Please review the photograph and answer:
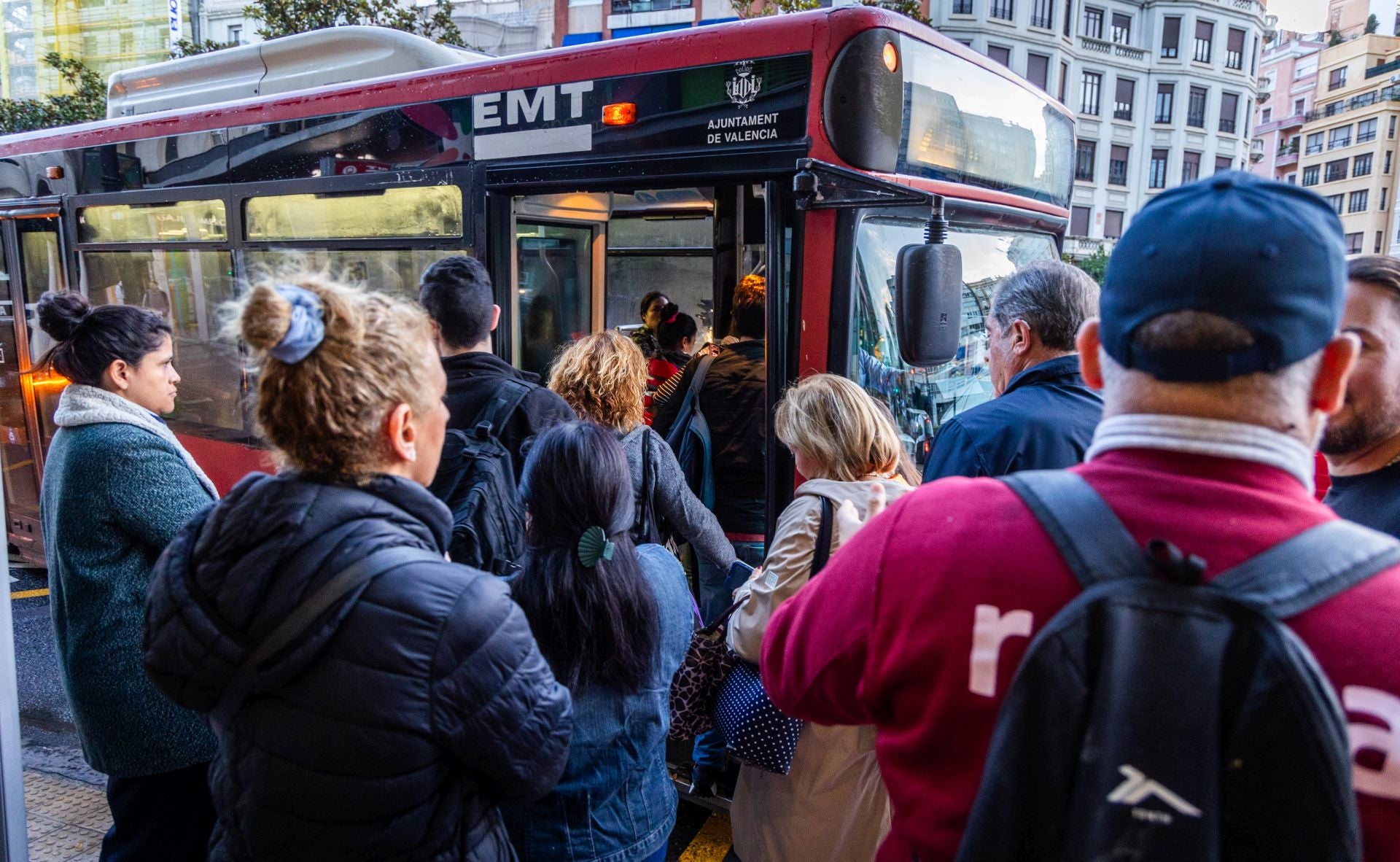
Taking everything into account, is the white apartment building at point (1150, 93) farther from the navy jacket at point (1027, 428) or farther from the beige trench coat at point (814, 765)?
the beige trench coat at point (814, 765)

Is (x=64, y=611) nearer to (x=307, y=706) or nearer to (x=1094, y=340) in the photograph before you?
(x=307, y=706)

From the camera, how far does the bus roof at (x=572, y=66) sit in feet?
10.8

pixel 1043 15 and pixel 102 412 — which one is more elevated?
pixel 1043 15

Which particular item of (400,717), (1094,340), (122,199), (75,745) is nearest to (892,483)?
(1094,340)

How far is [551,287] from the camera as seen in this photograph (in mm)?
5746

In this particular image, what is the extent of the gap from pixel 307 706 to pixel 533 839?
87cm

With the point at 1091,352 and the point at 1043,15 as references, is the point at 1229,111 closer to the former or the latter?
the point at 1043,15

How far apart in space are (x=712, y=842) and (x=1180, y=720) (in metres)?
3.04

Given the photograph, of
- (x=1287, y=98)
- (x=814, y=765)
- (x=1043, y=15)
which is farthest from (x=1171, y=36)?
(x=814, y=765)

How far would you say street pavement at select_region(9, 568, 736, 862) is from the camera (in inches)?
135

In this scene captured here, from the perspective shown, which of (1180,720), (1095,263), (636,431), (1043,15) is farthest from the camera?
(1043,15)

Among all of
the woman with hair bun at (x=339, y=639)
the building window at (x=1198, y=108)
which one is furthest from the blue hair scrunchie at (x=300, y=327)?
the building window at (x=1198, y=108)

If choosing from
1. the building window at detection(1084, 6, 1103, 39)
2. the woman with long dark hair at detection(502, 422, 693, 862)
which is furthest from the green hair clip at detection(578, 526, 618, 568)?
the building window at detection(1084, 6, 1103, 39)

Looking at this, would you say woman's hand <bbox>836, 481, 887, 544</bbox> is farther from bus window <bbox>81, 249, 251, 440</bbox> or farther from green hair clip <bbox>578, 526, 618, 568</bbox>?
bus window <bbox>81, 249, 251, 440</bbox>
